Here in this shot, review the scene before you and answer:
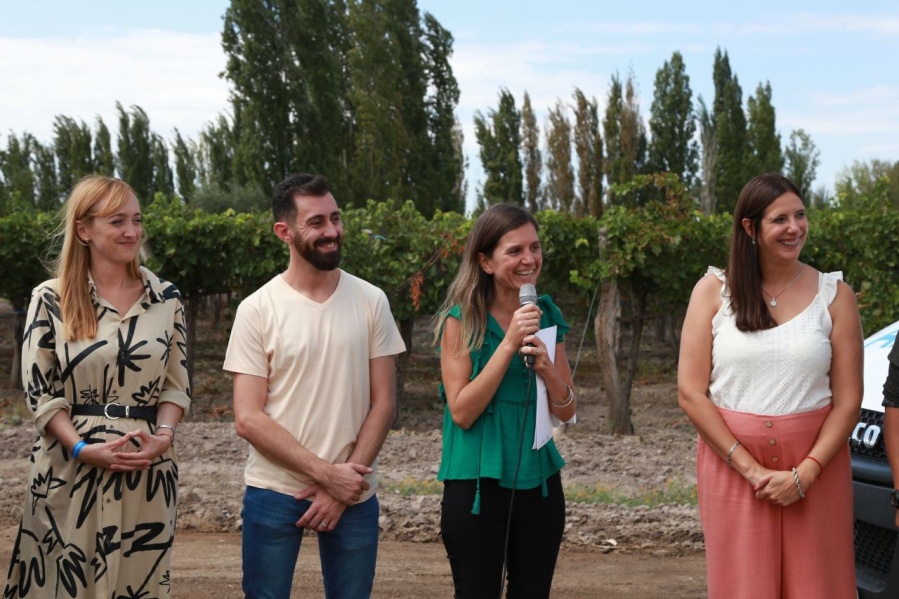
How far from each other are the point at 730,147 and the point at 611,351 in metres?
33.8

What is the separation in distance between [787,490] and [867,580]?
3.78 ft

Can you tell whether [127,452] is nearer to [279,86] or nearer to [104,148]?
[279,86]

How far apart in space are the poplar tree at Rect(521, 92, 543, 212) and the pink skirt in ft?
137

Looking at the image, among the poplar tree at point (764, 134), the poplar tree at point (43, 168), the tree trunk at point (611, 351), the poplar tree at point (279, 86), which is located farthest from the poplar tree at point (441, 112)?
the tree trunk at point (611, 351)

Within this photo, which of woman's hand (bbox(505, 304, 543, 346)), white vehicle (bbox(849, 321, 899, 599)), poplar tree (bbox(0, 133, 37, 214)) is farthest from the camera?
poplar tree (bbox(0, 133, 37, 214))

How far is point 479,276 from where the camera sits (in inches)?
150

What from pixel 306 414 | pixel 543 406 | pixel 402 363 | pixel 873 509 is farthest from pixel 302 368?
pixel 402 363

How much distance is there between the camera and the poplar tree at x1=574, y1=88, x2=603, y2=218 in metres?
45.1

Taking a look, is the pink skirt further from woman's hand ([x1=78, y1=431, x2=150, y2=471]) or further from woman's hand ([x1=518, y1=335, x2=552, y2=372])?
woman's hand ([x1=78, y1=431, x2=150, y2=471])

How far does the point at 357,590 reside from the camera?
12.1 feet

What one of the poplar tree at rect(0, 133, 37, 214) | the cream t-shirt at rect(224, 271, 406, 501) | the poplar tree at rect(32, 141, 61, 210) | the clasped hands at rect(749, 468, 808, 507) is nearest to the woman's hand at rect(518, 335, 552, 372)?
the cream t-shirt at rect(224, 271, 406, 501)

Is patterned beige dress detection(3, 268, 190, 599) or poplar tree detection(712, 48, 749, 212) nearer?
patterned beige dress detection(3, 268, 190, 599)

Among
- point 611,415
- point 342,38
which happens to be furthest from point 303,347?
point 342,38

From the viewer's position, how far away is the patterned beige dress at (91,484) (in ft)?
12.1
